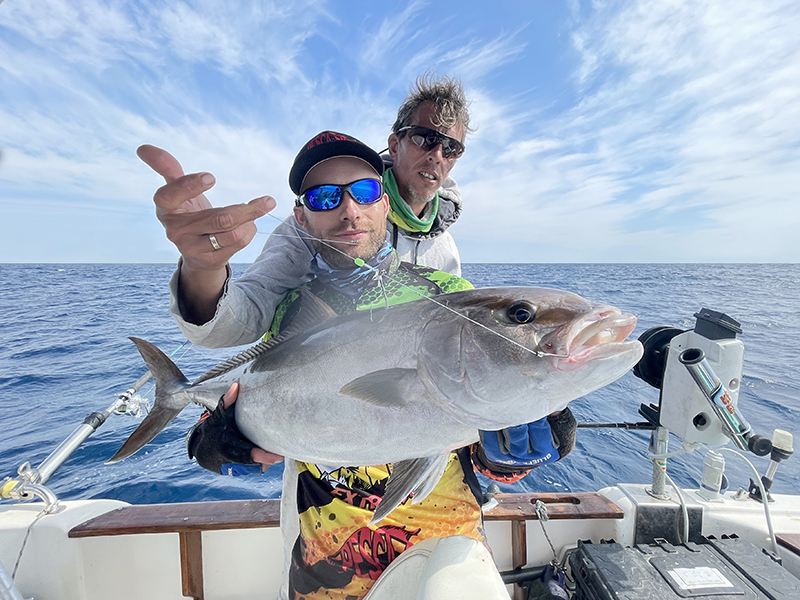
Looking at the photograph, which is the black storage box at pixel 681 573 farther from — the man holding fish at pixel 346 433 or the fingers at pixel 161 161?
the fingers at pixel 161 161

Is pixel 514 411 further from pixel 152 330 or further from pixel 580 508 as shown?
pixel 152 330

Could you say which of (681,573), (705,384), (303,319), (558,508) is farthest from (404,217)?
(681,573)

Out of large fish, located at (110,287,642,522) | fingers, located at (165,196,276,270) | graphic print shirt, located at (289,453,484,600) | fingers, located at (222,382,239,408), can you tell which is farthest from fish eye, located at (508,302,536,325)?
fingers, located at (222,382,239,408)

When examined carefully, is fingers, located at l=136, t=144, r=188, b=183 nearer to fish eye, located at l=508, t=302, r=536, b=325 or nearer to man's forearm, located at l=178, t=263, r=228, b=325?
man's forearm, located at l=178, t=263, r=228, b=325

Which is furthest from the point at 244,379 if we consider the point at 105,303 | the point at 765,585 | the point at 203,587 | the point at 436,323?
the point at 105,303

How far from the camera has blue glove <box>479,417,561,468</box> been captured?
5.87 ft

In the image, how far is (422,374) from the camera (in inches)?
64.2

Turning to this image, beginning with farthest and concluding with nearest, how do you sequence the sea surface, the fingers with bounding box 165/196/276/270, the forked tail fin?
the sea surface
the forked tail fin
the fingers with bounding box 165/196/276/270

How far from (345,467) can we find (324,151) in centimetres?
179

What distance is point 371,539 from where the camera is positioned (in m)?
2.15

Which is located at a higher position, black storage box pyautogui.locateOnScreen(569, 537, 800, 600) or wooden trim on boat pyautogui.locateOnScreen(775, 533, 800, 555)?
black storage box pyautogui.locateOnScreen(569, 537, 800, 600)

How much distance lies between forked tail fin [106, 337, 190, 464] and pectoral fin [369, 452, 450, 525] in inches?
53.5

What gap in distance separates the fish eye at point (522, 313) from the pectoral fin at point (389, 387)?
447mm

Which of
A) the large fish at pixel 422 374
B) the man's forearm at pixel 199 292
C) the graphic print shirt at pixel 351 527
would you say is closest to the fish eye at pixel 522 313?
the large fish at pixel 422 374
